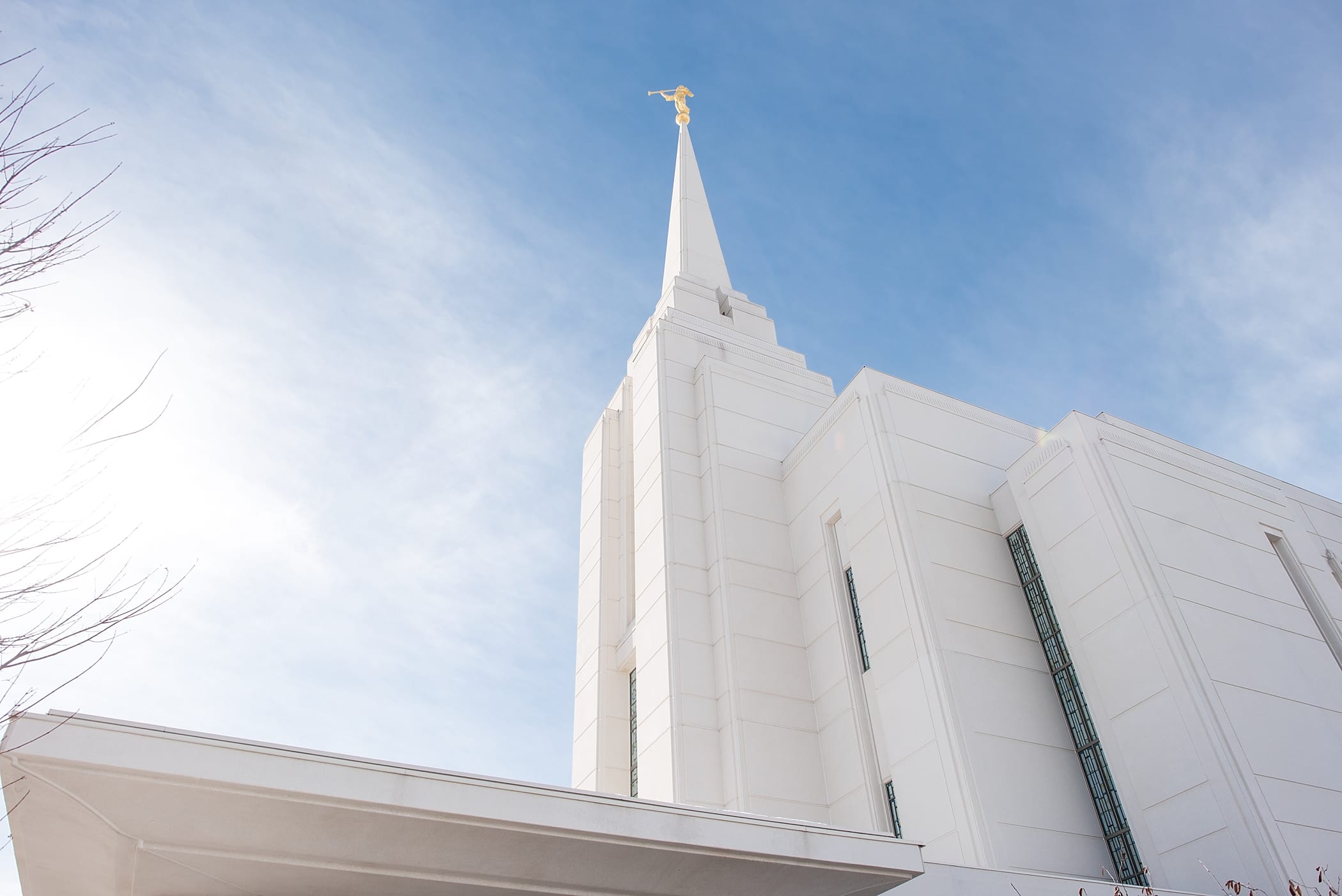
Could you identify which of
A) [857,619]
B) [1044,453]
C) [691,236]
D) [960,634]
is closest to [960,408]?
[1044,453]

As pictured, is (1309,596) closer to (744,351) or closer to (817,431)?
(817,431)

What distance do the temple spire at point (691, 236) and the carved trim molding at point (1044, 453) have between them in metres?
16.5

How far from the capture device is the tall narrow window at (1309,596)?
61.7ft

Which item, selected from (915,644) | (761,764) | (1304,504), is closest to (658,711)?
(761,764)

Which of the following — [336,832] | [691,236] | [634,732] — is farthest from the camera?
[691,236]

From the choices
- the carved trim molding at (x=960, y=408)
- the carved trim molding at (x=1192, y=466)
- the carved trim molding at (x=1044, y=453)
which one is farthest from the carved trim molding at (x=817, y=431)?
the carved trim molding at (x=1192, y=466)

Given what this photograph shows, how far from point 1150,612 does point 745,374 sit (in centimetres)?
1297

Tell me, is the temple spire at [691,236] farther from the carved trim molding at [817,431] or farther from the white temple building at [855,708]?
the carved trim molding at [817,431]

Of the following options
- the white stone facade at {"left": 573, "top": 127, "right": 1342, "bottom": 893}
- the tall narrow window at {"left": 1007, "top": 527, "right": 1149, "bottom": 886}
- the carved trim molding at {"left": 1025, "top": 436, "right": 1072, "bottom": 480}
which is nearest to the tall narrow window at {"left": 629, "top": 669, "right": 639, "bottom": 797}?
the white stone facade at {"left": 573, "top": 127, "right": 1342, "bottom": 893}

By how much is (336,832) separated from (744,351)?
22.5 m

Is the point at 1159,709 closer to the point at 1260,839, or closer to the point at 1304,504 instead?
the point at 1260,839

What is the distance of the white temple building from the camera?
311 inches

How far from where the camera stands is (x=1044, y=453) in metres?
19.7

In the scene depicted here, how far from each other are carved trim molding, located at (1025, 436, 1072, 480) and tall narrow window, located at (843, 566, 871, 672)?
4.30 metres
